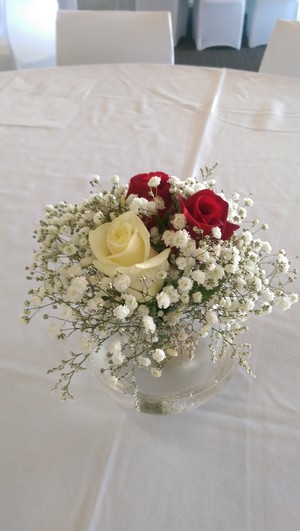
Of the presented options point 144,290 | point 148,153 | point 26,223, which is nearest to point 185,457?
point 144,290

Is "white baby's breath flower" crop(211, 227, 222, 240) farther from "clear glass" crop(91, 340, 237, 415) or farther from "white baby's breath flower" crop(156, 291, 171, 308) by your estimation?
"clear glass" crop(91, 340, 237, 415)

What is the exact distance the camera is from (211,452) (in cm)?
56

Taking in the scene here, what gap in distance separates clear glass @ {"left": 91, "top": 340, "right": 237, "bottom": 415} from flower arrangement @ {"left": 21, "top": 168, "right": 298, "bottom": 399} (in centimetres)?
6

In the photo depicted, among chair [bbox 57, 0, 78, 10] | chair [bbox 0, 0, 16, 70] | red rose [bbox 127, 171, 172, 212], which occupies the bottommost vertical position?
chair [bbox 0, 0, 16, 70]

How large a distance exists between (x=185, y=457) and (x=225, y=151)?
0.78m

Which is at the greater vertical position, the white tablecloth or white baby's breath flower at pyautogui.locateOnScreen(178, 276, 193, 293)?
white baby's breath flower at pyautogui.locateOnScreen(178, 276, 193, 293)

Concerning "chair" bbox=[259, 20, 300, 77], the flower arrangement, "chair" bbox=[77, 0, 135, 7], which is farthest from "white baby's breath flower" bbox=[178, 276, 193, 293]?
"chair" bbox=[77, 0, 135, 7]

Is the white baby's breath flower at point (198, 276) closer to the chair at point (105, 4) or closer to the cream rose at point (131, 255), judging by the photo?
the cream rose at point (131, 255)

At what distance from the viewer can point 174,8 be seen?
317 centimetres

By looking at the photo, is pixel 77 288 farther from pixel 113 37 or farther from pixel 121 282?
pixel 113 37

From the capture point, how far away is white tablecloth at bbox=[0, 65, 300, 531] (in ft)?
1.71

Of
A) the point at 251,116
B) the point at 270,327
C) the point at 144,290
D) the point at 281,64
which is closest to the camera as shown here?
the point at 144,290

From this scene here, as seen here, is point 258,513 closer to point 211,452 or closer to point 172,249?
point 211,452

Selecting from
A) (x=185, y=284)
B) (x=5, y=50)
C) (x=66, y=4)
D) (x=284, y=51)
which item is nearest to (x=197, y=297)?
(x=185, y=284)
